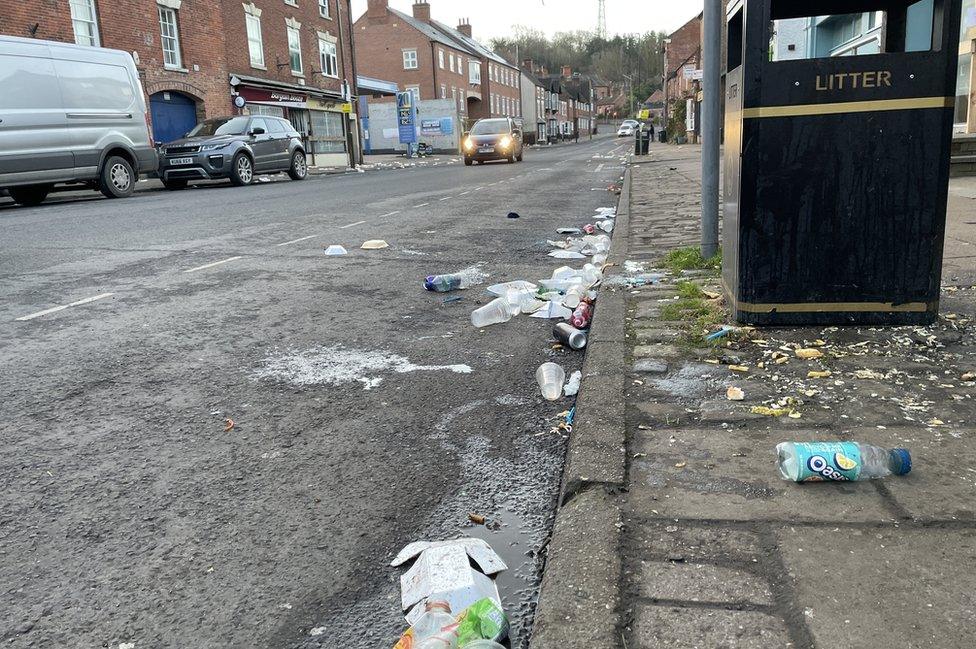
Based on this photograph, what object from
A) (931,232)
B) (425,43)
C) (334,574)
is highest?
(425,43)

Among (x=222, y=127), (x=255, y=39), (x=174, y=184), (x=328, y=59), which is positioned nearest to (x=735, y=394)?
(x=174, y=184)

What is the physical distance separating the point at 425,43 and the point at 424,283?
56.7 metres

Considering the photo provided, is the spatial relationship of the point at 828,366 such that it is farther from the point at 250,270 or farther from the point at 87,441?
the point at 250,270

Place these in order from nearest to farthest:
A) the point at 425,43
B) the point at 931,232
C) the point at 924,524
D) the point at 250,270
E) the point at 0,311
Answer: the point at 924,524 → the point at 931,232 → the point at 0,311 → the point at 250,270 → the point at 425,43

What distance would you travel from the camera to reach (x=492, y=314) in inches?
190

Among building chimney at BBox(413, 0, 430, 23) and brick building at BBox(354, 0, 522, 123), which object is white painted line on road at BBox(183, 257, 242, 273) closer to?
brick building at BBox(354, 0, 522, 123)

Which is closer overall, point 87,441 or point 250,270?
point 87,441

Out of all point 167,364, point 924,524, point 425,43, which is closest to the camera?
point 924,524

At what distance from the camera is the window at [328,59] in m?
36.6

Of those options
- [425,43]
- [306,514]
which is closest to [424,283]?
[306,514]

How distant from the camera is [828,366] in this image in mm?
3262

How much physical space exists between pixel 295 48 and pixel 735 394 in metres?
34.5

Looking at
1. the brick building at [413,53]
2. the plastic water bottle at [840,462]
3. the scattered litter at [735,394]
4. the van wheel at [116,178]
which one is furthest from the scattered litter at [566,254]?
the brick building at [413,53]

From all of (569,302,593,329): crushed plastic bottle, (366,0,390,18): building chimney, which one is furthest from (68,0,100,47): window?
(366,0,390,18): building chimney
